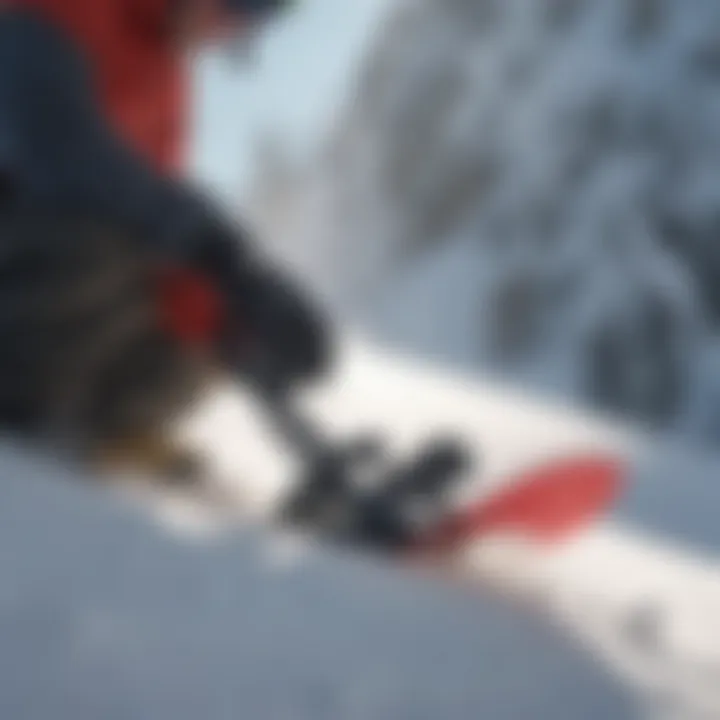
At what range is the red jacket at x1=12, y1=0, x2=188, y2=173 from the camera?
366mm

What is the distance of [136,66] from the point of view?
38 centimetres

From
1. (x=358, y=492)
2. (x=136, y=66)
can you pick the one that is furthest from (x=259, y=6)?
(x=358, y=492)

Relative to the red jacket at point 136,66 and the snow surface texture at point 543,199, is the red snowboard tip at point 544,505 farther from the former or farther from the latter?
the red jacket at point 136,66

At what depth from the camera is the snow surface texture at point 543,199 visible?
42 cm

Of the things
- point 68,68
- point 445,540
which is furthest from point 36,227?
point 445,540

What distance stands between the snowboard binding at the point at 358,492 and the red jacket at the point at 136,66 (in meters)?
0.09

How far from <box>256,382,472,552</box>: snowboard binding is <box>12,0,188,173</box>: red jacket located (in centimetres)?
9

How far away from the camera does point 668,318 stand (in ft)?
1.48

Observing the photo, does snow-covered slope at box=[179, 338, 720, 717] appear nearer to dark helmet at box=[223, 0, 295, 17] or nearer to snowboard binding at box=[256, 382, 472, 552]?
snowboard binding at box=[256, 382, 472, 552]

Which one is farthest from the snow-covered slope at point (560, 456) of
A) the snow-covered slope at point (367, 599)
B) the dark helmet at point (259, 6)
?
the dark helmet at point (259, 6)

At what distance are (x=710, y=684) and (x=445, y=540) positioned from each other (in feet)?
0.31

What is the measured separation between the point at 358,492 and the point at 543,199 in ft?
0.42

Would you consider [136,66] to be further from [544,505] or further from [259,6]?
[544,505]

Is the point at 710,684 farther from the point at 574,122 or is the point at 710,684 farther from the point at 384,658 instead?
the point at 574,122
